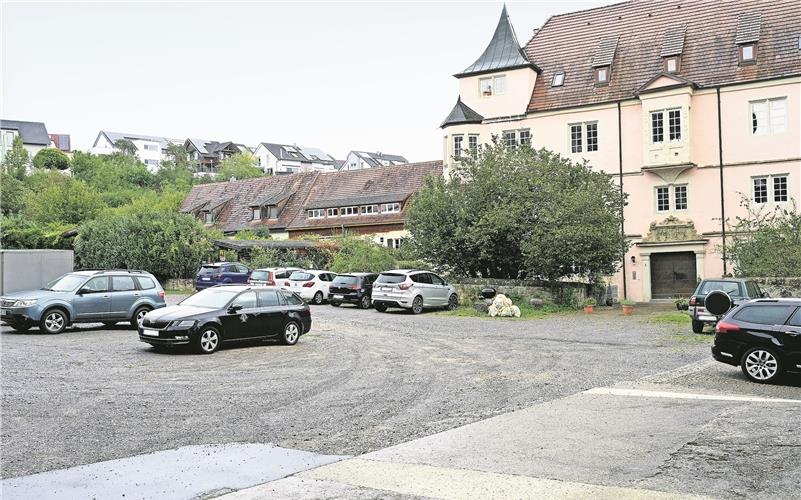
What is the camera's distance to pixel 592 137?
141 feet

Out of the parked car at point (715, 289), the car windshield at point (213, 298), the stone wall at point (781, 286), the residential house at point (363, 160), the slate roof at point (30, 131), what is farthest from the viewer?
the residential house at point (363, 160)

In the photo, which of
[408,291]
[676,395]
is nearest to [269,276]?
[408,291]

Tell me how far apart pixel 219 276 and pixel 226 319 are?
22.8 m

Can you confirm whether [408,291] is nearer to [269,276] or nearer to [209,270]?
[269,276]

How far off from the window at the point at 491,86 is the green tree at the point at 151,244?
18953 mm

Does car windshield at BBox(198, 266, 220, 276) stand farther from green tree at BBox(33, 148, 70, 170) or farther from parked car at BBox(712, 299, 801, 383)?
green tree at BBox(33, 148, 70, 170)

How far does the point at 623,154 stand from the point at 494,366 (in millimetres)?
29240

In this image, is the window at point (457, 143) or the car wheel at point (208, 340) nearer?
the car wheel at point (208, 340)

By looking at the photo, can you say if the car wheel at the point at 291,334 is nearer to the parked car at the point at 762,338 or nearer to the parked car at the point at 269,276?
the parked car at the point at 762,338

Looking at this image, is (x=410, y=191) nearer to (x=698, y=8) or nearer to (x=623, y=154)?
(x=623, y=154)

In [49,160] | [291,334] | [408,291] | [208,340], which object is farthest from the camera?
[49,160]

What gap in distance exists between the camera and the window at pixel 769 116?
37.7 m

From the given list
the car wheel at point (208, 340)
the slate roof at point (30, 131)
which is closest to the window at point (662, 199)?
the car wheel at point (208, 340)

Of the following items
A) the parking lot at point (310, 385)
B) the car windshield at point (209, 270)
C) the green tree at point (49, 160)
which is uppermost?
the green tree at point (49, 160)
